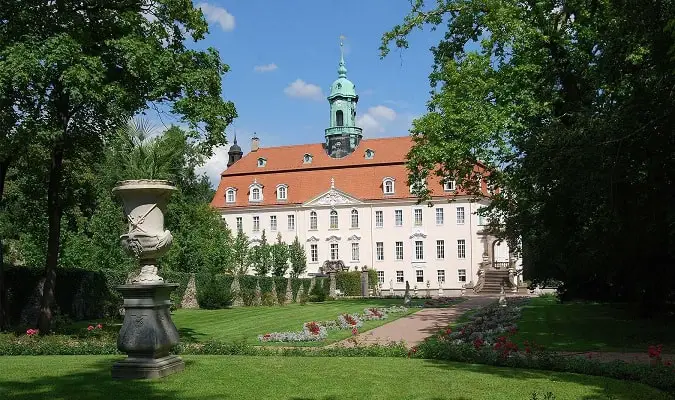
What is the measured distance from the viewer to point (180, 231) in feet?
119

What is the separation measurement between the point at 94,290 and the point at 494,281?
114ft

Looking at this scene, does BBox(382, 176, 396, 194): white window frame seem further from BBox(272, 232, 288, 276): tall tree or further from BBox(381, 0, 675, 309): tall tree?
BBox(381, 0, 675, 309): tall tree

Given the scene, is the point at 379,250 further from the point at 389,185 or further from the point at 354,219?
the point at 389,185

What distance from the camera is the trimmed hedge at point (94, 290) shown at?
22.6m

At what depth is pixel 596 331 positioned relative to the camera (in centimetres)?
1834

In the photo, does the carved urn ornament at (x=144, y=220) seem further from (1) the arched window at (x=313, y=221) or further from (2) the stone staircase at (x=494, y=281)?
(1) the arched window at (x=313, y=221)

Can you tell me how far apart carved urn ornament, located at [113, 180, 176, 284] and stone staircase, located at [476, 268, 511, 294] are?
149 feet

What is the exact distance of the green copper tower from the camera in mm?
65438

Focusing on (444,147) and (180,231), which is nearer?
(444,147)

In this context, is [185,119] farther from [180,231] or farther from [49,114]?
[180,231]

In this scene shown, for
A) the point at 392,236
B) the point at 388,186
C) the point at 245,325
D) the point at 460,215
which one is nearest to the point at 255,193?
the point at 388,186

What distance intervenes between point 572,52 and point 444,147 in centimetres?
545

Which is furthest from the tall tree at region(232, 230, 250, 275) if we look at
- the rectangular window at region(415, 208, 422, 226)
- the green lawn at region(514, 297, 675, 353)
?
the green lawn at region(514, 297, 675, 353)

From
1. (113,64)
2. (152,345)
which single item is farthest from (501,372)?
(113,64)
